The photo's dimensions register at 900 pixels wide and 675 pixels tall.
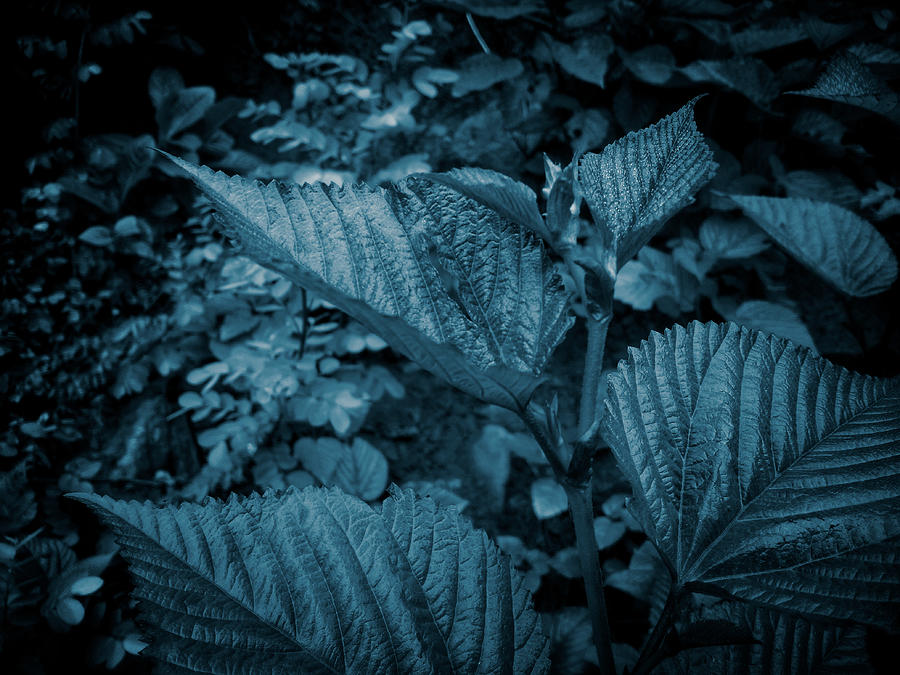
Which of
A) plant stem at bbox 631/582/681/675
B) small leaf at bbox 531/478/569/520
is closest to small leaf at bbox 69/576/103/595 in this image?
small leaf at bbox 531/478/569/520

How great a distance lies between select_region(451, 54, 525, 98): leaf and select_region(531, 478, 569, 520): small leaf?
46.1 inches

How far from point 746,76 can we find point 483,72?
2.41 feet

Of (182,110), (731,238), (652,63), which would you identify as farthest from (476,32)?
→ (731,238)

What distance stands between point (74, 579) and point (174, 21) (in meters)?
1.62

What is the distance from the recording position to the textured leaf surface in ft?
1.85

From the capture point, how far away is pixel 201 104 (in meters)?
1.69

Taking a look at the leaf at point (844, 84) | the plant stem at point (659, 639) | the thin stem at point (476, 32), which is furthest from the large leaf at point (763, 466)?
the thin stem at point (476, 32)

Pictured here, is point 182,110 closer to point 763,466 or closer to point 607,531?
point 607,531

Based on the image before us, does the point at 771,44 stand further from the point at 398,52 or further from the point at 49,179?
the point at 49,179

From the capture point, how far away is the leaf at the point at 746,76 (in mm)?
1498

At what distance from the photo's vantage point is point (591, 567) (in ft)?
1.56

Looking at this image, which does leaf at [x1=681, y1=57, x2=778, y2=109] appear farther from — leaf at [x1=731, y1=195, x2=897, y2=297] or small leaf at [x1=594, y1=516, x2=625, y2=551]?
small leaf at [x1=594, y1=516, x2=625, y2=551]

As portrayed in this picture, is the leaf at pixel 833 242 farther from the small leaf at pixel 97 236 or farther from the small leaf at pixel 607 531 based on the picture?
the small leaf at pixel 97 236

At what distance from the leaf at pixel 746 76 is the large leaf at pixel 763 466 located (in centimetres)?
126
